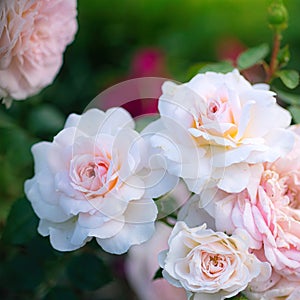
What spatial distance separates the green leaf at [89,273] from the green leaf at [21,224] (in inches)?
3.5

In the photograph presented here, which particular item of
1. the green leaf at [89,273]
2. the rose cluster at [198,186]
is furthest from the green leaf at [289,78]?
the green leaf at [89,273]

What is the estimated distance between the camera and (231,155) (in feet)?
2.76

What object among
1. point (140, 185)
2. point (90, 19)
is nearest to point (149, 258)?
point (140, 185)

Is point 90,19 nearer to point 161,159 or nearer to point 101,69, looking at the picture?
point 101,69

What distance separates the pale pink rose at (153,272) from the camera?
4.17 feet

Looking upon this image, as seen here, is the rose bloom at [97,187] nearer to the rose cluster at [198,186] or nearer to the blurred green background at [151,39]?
the rose cluster at [198,186]

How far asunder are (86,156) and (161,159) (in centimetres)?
9

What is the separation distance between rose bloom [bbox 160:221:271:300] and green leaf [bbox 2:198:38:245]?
28 centimetres

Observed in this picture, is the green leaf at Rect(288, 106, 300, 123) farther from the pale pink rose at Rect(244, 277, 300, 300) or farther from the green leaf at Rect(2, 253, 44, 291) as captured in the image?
the green leaf at Rect(2, 253, 44, 291)

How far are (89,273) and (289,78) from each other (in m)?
0.41

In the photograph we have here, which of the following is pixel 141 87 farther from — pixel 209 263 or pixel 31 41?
pixel 209 263

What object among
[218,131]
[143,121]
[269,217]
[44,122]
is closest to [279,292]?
[269,217]

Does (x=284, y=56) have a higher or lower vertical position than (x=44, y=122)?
higher

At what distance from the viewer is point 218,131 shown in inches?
33.5
